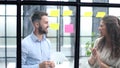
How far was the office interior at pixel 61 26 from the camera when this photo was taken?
9.52ft

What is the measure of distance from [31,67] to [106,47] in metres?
0.79

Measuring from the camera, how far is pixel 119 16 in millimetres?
3027

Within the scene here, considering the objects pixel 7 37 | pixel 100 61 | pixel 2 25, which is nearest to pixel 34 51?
pixel 7 37

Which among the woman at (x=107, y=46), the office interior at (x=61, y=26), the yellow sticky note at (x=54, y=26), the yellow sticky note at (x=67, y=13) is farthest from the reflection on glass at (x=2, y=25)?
the woman at (x=107, y=46)

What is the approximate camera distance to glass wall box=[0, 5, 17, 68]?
291 cm

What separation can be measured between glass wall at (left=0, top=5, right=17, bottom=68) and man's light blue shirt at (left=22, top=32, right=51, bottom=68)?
0.37 ft

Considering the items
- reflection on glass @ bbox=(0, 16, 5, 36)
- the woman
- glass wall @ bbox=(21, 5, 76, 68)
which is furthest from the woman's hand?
reflection on glass @ bbox=(0, 16, 5, 36)

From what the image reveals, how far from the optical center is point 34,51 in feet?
9.64

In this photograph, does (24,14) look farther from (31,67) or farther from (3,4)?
(31,67)

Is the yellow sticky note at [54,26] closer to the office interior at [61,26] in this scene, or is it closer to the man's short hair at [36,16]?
the office interior at [61,26]

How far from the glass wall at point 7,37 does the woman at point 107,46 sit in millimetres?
790

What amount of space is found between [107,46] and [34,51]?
0.74m

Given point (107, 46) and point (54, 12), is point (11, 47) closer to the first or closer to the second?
point (54, 12)

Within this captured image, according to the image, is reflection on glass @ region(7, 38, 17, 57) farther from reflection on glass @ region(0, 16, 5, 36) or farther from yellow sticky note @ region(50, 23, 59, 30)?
yellow sticky note @ region(50, 23, 59, 30)
